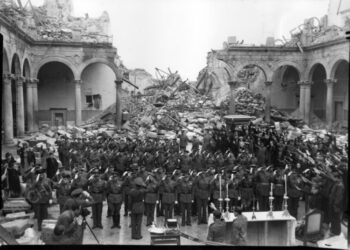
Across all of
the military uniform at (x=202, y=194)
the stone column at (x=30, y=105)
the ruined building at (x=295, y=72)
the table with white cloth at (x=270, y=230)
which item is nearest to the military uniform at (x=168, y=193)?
the military uniform at (x=202, y=194)

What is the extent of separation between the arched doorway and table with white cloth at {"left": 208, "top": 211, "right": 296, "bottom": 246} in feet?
49.4

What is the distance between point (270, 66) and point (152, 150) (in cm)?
1307

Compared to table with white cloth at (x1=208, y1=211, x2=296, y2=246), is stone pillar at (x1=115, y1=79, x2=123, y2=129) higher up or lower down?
higher up

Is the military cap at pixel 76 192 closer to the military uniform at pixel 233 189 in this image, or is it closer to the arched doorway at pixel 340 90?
the military uniform at pixel 233 189

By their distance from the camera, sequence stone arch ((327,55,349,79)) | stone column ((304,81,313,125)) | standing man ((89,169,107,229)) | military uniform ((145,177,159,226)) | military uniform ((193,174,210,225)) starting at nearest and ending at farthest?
standing man ((89,169,107,229)) < military uniform ((145,177,159,226)) < military uniform ((193,174,210,225)) < stone arch ((327,55,349,79)) < stone column ((304,81,313,125))

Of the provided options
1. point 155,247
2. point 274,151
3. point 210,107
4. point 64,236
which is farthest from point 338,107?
point 64,236

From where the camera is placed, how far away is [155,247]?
8867 millimetres

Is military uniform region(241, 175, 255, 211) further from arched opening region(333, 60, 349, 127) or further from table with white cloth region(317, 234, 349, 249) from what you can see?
arched opening region(333, 60, 349, 127)

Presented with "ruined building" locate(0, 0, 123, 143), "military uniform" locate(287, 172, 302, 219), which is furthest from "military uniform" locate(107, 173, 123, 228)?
"ruined building" locate(0, 0, 123, 143)

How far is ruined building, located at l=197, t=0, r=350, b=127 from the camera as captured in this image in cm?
2342

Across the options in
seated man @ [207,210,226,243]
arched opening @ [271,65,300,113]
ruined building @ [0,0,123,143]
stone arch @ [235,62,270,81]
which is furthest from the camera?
arched opening @ [271,65,300,113]

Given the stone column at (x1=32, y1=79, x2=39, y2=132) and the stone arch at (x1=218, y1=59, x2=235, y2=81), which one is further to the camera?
the stone column at (x1=32, y1=79, x2=39, y2=132)

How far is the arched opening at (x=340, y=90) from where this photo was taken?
2359 centimetres

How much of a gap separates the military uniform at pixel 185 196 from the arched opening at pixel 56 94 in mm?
17030
